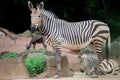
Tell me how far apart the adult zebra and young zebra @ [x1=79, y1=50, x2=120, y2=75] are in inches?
13.2

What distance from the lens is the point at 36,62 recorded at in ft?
49.9

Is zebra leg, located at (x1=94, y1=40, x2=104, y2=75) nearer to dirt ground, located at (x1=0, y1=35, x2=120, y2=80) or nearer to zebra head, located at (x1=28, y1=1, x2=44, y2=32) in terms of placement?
dirt ground, located at (x1=0, y1=35, x2=120, y2=80)

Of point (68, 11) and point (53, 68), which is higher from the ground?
point (68, 11)

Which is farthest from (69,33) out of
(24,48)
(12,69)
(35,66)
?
(24,48)

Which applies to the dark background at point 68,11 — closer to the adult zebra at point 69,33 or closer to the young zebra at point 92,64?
the young zebra at point 92,64

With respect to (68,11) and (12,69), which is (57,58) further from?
(68,11)

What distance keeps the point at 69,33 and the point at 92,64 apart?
1.20 m

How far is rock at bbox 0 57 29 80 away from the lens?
50.2 ft

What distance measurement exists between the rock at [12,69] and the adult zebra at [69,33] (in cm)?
110

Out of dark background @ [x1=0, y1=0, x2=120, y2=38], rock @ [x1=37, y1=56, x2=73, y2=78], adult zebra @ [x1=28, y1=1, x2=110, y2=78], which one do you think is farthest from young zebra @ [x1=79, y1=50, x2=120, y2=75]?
dark background @ [x1=0, y1=0, x2=120, y2=38]

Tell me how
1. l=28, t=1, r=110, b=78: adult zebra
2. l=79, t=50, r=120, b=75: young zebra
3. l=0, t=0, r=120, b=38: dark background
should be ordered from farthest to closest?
1. l=0, t=0, r=120, b=38: dark background
2. l=79, t=50, r=120, b=75: young zebra
3. l=28, t=1, r=110, b=78: adult zebra

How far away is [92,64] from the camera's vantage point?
15.8m

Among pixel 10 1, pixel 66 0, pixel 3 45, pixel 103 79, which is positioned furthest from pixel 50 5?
pixel 103 79

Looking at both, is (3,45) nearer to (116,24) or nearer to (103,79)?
(116,24)
